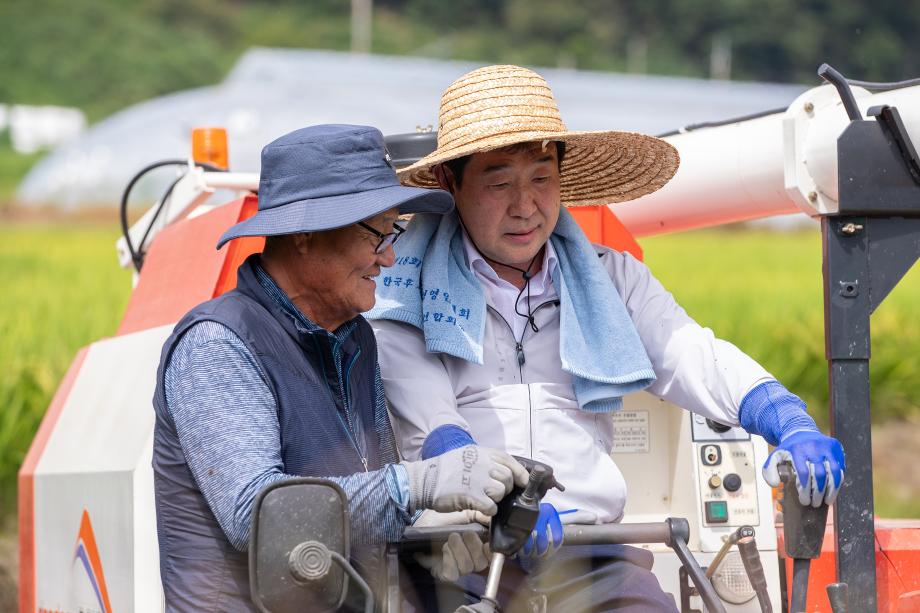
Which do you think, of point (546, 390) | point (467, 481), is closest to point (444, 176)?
point (546, 390)

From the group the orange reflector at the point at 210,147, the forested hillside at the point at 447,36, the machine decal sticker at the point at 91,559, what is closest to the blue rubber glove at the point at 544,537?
the machine decal sticker at the point at 91,559

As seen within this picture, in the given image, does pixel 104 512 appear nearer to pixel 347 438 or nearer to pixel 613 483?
pixel 347 438

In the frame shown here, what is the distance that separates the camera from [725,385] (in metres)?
3.16

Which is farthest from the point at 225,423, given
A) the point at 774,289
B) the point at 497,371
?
the point at 774,289

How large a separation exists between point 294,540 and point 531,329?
1.21 meters

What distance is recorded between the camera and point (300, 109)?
30969 mm

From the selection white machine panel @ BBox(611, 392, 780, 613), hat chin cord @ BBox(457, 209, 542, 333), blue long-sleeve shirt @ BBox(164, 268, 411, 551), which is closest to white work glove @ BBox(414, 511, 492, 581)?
blue long-sleeve shirt @ BBox(164, 268, 411, 551)

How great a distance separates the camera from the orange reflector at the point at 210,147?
4461mm

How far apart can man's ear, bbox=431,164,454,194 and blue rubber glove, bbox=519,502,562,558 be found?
3.68ft

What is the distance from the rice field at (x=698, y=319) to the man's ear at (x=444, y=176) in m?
5.05

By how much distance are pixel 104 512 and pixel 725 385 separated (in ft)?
5.12

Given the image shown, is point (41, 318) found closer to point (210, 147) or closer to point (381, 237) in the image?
point (210, 147)

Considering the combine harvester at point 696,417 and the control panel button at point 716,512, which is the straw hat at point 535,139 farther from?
the control panel button at point 716,512

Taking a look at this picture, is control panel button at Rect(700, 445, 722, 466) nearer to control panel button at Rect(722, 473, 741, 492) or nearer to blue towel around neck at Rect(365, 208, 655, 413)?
control panel button at Rect(722, 473, 741, 492)
